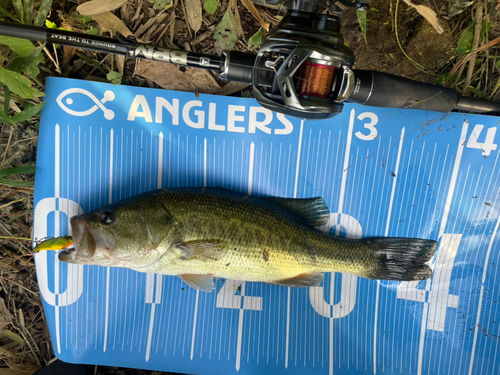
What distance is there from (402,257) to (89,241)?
2.32 meters

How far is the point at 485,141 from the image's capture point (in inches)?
96.3

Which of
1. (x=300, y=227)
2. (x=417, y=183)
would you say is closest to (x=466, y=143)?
(x=417, y=183)

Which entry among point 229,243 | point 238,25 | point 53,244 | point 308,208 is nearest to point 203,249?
point 229,243

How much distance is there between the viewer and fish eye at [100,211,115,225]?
6.88 ft

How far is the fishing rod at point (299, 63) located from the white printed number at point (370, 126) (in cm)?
50

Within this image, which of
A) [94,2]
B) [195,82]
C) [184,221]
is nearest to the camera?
[184,221]

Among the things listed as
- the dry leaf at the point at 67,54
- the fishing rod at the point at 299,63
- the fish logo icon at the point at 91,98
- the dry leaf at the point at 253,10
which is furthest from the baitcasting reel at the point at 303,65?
the dry leaf at the point at 67,54

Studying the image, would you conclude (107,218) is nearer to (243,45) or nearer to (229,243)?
(229,243)

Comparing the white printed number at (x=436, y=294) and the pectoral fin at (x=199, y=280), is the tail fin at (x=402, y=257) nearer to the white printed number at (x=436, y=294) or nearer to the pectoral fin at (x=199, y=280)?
the white printed number at (x=436, y=294)

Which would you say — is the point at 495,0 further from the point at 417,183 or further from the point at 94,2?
the point at 94,2

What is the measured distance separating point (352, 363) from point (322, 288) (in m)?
0.69

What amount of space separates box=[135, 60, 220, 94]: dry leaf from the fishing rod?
1.76 feet

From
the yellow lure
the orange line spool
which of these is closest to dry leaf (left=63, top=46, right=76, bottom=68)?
the yellow lure

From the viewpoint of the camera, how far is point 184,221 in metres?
2.19
